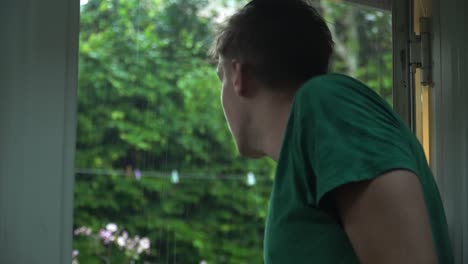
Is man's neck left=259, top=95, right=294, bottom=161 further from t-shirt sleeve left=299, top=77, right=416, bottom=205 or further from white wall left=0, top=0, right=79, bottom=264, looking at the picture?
white wall left=0, top=0, right=79, bottom=264

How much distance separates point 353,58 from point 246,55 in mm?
1356

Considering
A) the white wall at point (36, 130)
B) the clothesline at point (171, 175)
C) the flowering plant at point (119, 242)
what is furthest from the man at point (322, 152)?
the flowering plant at point (119, 242)

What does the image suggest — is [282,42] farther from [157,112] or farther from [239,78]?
[157,112]

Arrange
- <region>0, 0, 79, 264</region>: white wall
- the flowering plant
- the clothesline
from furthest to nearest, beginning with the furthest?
1. the flowering plant
2. the clothesline
3. <region>0, 0, 79, 264</region>: white wall

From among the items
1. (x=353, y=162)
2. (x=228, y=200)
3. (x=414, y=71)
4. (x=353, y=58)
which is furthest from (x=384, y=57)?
(x=228, y=200)

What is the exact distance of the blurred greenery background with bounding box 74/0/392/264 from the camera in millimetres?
1420

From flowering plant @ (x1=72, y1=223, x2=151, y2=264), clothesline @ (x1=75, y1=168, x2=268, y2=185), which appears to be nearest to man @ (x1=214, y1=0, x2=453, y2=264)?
clothesline @ (x1=75, y1=168, x2=268, y2=185)

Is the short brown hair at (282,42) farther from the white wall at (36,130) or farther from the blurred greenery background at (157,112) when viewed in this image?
the blurred greenery background at (157,112)

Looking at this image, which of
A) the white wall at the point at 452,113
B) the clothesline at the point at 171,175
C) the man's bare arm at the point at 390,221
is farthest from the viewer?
the clothesline at the point at 171,175

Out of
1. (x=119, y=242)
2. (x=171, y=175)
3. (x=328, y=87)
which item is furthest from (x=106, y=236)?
(x=328, y=87)

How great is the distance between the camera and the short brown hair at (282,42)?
0.84 meters

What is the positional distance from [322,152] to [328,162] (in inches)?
0.6

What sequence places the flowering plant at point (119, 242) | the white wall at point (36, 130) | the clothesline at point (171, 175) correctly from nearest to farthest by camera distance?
1. the white wall at point (36, 130)
2. the clothesline at point (171, 175)
3. the flowering plant at point (119, 242)

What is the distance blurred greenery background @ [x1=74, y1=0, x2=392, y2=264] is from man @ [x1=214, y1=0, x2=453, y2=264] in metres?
0.40
